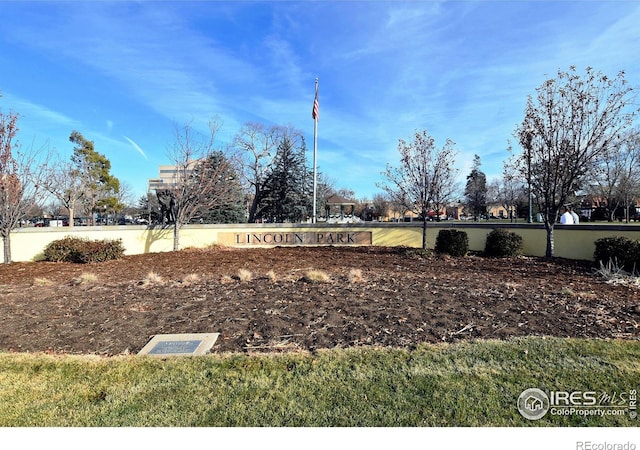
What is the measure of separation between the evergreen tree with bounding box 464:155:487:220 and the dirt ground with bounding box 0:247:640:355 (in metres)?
48.3

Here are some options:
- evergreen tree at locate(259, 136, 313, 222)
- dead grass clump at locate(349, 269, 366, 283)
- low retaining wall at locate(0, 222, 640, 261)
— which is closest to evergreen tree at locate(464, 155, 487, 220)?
evergreen tree at locate(259, 136, 313, 222)

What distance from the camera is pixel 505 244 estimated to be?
10.8 m

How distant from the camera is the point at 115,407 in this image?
2.66 meters

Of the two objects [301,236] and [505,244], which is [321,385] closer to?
[505,244]

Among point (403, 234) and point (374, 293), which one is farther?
point (403, 234)

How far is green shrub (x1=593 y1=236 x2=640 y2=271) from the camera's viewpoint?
8098 mm

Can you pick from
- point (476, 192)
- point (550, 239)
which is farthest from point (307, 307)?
point (476, 192)

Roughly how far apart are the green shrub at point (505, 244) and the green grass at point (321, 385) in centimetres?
746

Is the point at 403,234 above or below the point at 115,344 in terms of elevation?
above

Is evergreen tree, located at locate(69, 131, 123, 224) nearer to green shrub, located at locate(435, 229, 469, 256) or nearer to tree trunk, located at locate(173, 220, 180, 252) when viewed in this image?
tree trunk, located at locate(173, 220, 180, 252)
